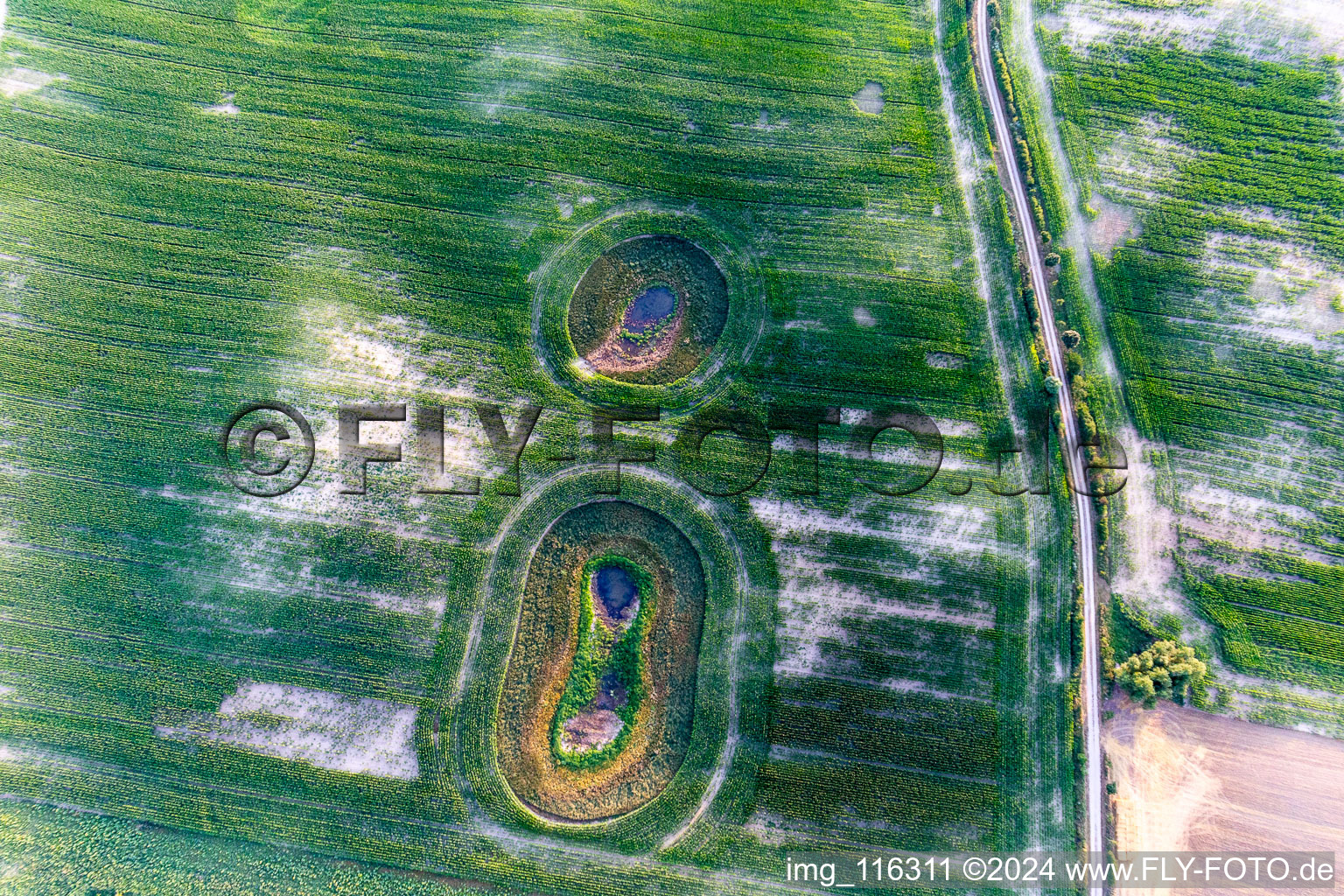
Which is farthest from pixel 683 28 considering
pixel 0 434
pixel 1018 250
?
pixel 0 434

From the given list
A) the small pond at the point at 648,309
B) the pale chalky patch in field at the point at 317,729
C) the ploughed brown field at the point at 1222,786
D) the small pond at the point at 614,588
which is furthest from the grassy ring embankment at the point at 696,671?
the ploughed brown field at the point at 1222,786

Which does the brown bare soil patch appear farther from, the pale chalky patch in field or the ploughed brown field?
the ploughed brown field

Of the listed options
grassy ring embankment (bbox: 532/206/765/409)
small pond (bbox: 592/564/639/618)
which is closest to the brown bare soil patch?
small pond (bbox: 592/564/639/618)

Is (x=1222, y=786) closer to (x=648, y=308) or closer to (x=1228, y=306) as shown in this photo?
(x=1228, y=306)

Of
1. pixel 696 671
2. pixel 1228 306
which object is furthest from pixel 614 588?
pixel 1228 306

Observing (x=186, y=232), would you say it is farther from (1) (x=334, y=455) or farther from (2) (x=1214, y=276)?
(2) (x=1214, y=276)

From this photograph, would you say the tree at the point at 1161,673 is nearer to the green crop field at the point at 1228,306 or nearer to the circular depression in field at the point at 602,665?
the green crop field at the point at 1228,306
